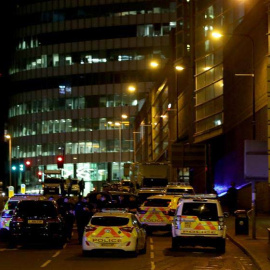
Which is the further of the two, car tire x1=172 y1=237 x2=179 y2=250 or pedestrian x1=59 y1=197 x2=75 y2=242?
pedestrian x1=59 y1=197 x2=75 y2=242

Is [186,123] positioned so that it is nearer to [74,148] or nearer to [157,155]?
[157,155]

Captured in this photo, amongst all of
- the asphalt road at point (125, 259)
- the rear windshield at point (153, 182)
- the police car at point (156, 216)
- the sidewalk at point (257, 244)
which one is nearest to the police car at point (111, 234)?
the asphalt road at point (125, 259)

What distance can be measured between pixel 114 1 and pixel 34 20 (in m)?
14.5

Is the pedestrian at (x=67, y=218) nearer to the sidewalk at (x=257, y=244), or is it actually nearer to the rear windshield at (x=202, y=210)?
the rear windshield at (x=202, y=210)

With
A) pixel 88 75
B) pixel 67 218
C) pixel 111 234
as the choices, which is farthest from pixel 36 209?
pixel 88 75

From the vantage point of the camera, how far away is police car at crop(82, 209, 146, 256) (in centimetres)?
2131

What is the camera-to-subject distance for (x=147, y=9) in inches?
4193

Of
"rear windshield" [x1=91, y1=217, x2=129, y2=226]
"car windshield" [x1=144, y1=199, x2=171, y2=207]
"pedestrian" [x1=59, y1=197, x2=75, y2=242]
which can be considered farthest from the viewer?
"car windshield" [x1=144, y1=199, x2=171, y2=207]

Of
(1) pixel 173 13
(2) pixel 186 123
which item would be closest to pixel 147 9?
(1) pixel 173 13

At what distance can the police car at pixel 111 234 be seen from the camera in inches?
839

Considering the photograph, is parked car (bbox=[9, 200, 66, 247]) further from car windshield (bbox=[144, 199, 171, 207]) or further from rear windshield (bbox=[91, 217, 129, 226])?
car windshield (bbox=[144, 199, 171, 207])

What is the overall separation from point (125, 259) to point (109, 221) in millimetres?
1241

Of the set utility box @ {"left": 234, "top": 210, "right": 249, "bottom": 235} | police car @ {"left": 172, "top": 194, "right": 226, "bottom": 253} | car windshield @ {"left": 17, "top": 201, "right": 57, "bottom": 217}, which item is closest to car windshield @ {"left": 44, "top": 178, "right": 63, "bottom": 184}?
utility box @ {"left": 234, "top": 210, "right": 249, "bottom": 235}

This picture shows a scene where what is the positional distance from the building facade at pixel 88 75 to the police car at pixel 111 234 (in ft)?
271
